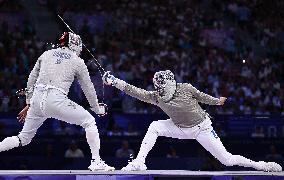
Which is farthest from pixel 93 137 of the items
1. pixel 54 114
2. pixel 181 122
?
pixel 181 122

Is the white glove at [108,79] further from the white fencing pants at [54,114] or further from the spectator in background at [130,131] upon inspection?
the spectator in background at [130,131]

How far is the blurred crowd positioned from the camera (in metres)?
14.5

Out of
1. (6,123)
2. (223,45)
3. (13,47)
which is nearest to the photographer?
(6,123)

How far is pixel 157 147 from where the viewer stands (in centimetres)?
1234

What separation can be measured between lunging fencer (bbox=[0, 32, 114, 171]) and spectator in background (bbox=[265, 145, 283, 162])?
522 centimetres

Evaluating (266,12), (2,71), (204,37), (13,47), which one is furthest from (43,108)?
(266,12)

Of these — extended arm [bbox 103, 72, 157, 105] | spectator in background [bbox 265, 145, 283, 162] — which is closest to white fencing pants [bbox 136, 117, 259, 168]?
extended arm [bbox 103, 72, 157, 105]

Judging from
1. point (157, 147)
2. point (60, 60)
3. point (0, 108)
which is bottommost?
point (157, 147)

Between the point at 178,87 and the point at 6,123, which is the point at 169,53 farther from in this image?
the point at 178,87

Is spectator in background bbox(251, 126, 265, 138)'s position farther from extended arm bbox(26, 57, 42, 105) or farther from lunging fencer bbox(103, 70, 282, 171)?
extended arm bbox(26, 57, 42, 105)

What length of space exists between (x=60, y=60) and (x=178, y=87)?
5.28ft

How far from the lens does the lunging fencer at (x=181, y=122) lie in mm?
7957

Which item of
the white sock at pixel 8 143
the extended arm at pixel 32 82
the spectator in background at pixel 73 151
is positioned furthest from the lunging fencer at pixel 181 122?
the spectator in background at pixel 73 151

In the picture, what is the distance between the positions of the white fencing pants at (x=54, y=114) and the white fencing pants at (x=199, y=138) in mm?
766
